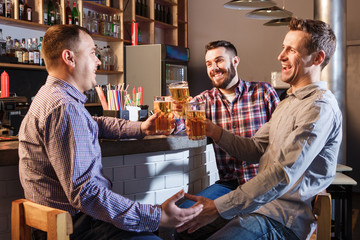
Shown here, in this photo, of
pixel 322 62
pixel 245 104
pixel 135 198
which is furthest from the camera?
pixel 245 104

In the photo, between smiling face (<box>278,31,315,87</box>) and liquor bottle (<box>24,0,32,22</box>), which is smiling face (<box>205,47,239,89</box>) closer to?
smiling face (<box>278,31,315,87</box>)

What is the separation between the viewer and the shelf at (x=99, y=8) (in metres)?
5.03

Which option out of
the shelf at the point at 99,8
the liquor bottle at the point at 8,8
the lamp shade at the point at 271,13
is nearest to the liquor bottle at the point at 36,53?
the liquor bottle at the point at 8,8

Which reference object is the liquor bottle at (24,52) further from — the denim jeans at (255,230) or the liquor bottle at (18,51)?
the denim jeans at (255,230)

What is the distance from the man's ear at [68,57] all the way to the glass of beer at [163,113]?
18.2 inches

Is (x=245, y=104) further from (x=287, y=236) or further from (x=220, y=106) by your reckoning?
(x=287, y=236)

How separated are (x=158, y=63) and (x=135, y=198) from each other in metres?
3.81

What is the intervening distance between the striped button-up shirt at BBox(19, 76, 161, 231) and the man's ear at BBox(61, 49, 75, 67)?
151 millimetres

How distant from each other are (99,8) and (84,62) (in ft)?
13.3

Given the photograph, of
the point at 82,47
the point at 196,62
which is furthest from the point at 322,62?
the point at 196,62

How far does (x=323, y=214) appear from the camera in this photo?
1.45m

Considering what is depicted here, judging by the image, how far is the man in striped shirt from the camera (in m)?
1.28

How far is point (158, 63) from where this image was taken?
553cm

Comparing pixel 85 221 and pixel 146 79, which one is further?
pixel 146 79
